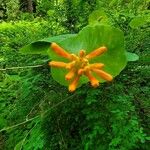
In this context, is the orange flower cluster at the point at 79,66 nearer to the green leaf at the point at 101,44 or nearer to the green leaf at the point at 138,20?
the green leaf at the point at 101,44

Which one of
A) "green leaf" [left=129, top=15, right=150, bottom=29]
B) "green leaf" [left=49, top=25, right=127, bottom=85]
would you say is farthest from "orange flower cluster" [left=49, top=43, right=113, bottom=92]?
"green leaf" [left=129, top=15, right=150, bottom=29]

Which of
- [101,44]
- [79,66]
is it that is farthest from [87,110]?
[79,66]

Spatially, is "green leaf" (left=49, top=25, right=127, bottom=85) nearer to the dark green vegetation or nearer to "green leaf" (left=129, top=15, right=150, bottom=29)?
the dark green vegetation

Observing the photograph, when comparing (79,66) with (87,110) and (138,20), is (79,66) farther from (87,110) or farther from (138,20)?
(138,20)

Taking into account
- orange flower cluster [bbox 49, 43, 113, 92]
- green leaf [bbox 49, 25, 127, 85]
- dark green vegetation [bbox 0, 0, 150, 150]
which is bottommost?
dark green vegetation [bbox 0, 0, 150, 150]

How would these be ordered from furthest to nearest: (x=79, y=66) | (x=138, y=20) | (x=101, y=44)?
1. (x=138, y=20)
2. (x=101, y=44)
3. (x=79, y=66)

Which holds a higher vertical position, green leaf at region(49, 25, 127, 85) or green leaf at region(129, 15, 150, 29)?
green leaf at region(49, 25, 127, 85)

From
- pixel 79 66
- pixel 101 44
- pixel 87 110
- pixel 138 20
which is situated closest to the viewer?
pixel 79 66

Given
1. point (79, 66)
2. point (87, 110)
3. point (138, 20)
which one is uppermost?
point (79, 66)
